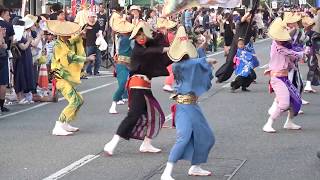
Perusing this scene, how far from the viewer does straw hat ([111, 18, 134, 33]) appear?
1040cm

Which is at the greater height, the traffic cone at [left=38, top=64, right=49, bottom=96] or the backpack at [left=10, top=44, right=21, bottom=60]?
the backpack at [left=10, top=44, right=21, bottom=60]

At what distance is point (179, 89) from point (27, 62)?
23.9ft

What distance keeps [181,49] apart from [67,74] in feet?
10.8

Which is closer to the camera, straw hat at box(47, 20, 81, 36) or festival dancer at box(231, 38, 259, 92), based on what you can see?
straw hat at box(47, 20, 81, 36)

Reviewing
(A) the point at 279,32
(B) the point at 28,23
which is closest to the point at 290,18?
(A) the point at 279,32

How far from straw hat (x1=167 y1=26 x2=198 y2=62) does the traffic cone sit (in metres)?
8.04

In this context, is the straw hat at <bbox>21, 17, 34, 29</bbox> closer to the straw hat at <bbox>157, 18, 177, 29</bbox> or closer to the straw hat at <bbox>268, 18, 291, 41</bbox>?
the straw hat at <bbox>157, 18, 177, 29</bbox>

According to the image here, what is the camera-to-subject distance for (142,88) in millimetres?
8055

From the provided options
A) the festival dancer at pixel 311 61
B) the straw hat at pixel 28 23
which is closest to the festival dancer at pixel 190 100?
the straw hat at pixel 28 23

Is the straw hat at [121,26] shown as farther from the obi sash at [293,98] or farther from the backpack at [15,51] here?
the backpack at [15,51]

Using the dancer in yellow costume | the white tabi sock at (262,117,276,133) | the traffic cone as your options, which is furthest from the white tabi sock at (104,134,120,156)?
the traffic cone

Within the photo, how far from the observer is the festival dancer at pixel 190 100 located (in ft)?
22.3

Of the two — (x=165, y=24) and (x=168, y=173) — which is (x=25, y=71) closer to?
(x=165, y=24)

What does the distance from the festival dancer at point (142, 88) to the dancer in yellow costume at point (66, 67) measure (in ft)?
5.54
